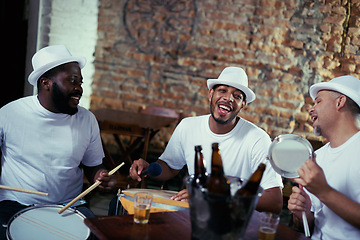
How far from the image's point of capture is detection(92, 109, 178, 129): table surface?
4051 mm

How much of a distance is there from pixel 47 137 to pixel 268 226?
55.1 inches

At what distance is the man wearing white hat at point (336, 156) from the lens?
1765 millimetres

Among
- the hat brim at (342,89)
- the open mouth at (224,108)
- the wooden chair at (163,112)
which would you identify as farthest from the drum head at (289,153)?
the wooden chair at (163,112)

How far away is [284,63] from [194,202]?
12.1ft

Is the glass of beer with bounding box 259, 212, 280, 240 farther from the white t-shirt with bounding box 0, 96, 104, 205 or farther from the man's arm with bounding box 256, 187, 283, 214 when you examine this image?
the white t-shirt with bounding box 0, 96, 104, 205

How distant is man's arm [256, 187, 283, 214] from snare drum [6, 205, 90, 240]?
933mm

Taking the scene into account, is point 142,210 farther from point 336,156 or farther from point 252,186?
point 336,156

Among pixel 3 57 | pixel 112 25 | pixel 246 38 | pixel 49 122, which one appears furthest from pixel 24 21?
pixel 246 38

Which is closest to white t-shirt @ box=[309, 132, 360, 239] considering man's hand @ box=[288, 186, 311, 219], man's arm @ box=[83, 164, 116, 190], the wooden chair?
man's hand @ box=[288, 186, 311, 219]

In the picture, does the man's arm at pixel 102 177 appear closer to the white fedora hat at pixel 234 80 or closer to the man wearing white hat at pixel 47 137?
the man wearing white hat at pixel 47 137

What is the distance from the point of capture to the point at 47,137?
2268 millimetres

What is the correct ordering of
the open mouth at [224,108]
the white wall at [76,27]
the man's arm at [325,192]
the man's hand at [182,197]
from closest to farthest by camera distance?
the man's arm at [325,192]
the man's hand at [182,197]
the open mouth at [224,108]
the white wall at [76,27]

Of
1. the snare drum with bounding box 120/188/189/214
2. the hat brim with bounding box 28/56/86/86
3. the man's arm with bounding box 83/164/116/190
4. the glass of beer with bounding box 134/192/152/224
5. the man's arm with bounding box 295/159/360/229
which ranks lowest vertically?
the man's arm with bounding box 83/164/116/190

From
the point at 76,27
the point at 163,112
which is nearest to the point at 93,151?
the point at 163,112
